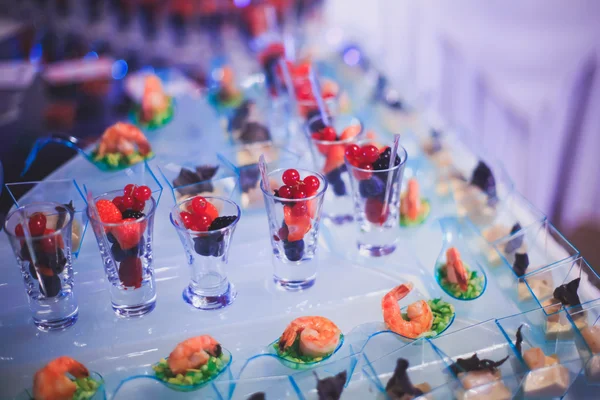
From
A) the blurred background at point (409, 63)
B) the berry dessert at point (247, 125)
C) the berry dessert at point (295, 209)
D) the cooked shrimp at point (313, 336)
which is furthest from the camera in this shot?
Answer: the blurred background at point (409, 63)

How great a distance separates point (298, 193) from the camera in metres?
1.23

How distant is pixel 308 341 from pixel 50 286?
0.55 metres

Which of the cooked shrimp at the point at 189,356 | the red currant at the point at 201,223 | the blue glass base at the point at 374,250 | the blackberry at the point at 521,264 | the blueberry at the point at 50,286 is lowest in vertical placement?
the blue glass base at the point at 374,250

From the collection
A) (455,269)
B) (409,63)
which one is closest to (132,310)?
(455,269)

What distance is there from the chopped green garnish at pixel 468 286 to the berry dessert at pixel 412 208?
225 mm

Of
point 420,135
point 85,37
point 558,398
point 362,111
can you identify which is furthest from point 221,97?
point 85,37

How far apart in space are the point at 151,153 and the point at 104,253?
641 millimetres

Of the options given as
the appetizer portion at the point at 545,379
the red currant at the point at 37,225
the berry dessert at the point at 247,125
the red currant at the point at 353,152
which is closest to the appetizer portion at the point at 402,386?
the appetizer portion at the point at 545,379

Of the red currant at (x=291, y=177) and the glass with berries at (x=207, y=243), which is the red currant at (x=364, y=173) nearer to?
the red currant at (x=291, y=177)

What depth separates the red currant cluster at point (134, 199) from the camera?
48.7 inches

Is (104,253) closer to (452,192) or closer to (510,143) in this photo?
(452,192)

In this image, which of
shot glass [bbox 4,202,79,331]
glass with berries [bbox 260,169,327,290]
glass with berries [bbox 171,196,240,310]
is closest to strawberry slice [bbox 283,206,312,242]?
glass with berries [bbox 260,169,327,290]

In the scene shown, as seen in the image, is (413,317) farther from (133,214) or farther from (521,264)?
(133,214)

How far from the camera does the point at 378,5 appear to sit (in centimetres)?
416
